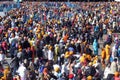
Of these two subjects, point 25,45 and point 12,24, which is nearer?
point 25,45

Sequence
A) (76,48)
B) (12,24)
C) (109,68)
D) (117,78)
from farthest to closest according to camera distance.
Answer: (12,24)
(76,48)
(109,68)
(117,78)

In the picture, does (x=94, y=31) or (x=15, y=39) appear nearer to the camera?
(x=15, y=39)

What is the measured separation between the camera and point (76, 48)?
23875 millimetres

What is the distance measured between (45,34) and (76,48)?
12.2 feet

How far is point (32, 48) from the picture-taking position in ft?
73.4

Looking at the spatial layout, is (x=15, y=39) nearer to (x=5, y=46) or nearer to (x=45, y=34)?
(x=5, y=46)

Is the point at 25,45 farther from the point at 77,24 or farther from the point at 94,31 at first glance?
the point at 77,24

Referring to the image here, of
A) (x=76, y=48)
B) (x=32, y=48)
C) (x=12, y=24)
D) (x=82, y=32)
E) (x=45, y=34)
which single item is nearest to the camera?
(x=32, y=48)

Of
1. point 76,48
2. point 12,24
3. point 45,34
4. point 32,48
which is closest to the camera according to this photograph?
point 32,48

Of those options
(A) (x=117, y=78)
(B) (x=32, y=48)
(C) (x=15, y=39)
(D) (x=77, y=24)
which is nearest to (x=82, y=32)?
(D) (x=77, y=24)

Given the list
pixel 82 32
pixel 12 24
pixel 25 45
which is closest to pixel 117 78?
pixel 25 45

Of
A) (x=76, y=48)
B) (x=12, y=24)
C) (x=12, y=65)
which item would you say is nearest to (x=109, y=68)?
(x=12, y=65)

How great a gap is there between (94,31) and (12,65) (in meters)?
12.2

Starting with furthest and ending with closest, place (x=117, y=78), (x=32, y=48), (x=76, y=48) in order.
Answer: (x=76, y=48), (x=32, y=48), (x=117, y=78)
